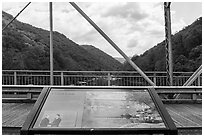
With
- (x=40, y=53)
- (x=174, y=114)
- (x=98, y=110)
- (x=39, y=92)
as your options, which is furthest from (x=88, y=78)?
(x=40, y=53)

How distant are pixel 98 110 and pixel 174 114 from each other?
4040mm

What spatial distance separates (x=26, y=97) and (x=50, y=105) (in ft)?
19.2

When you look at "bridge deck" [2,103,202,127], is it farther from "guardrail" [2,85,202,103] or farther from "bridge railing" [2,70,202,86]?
"bridge railing" [2,70,202,86]

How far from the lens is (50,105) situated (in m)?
2.69

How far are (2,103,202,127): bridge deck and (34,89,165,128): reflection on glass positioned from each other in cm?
247

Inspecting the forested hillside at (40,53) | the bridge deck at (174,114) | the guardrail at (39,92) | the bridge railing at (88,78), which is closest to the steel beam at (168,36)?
the guardrail at (39,92)

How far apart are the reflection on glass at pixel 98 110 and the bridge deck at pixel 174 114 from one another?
2.47 meters

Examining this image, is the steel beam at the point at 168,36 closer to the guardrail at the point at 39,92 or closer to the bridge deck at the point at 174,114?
the guardrail at the point at 39,92

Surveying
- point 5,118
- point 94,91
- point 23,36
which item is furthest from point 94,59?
point 94,91

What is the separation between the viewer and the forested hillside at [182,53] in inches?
703

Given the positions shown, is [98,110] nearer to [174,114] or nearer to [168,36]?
[174,114]

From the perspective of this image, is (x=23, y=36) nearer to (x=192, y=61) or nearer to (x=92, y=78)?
(x=192, y=61)

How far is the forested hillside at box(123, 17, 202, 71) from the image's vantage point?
1786 centimetres

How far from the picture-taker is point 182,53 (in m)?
19.1
